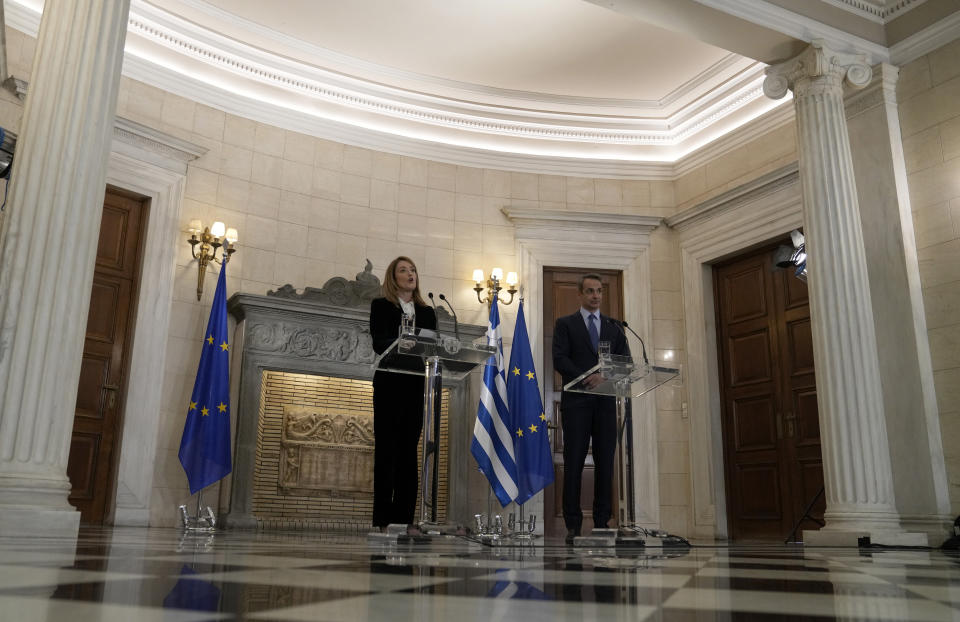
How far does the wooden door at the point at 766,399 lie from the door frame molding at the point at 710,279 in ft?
0.42

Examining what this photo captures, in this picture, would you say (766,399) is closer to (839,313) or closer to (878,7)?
(839,313)

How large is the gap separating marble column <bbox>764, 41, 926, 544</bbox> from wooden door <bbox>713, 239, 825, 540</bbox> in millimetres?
1711

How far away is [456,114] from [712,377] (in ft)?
12.1

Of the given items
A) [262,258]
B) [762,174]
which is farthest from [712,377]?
[262,258]

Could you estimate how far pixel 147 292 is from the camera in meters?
6.17

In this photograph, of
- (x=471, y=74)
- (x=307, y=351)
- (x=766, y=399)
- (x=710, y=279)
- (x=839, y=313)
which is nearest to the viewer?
(x=839, y=313)

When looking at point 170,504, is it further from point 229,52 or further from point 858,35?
point 858,35

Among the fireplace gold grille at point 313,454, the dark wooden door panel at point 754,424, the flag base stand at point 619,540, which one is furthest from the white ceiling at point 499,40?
the flag base stand at point 619,540

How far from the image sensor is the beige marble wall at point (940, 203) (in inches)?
192

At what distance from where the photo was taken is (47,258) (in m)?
2.95

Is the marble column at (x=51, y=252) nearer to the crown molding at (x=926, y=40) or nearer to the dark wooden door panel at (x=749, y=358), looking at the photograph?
the crown molding at (x=926, y=40)

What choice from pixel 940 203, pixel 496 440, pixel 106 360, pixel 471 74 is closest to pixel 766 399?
pixel 940 203

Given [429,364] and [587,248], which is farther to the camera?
[587,248]

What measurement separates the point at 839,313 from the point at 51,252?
4336 millimetres
